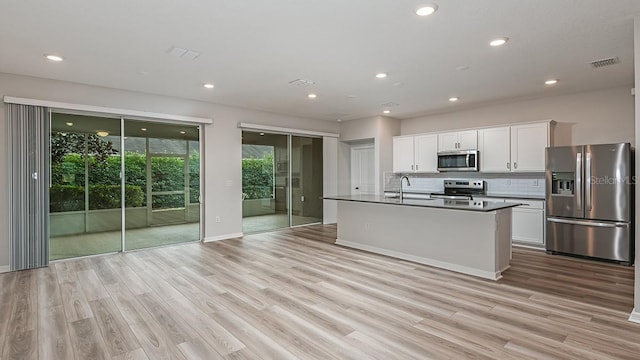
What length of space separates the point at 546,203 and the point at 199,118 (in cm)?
626

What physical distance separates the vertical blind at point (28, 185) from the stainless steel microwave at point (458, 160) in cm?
692

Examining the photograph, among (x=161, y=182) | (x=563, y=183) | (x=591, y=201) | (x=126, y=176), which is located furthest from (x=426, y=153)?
(x=126, y=176)

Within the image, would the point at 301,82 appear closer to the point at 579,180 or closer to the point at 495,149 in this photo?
the point at 495,149

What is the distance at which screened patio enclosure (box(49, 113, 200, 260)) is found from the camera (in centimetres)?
501

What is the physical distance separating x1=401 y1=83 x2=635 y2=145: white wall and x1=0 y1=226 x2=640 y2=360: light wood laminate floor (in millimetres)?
2180

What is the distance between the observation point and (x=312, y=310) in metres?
3.13

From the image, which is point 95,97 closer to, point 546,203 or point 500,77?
point 500,77

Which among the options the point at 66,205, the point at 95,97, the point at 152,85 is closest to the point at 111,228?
the point at 66,205

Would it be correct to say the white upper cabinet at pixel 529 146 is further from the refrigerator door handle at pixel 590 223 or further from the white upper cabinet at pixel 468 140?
the refrigerator door handle at pixel 590 223

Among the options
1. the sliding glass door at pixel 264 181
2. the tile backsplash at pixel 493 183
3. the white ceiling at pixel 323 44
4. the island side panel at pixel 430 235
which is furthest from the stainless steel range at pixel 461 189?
the sliding glass door at pixel 264 181

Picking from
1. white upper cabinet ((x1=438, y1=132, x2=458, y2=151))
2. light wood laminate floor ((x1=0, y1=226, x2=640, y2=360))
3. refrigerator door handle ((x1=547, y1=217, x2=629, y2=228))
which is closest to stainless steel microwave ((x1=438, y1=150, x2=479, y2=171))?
white upper cabinet ((x1=438, y1=132, x2=458, y2=151))

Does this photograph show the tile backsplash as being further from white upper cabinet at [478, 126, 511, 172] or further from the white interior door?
the white interior door

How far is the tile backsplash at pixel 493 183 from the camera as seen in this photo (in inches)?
239

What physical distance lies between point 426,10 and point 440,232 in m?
2.93
